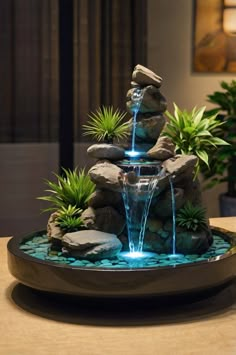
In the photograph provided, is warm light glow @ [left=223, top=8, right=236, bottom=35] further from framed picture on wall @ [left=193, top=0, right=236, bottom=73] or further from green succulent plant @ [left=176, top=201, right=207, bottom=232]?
green succulent plant @ [left=176, top=201, right=207, bottom=232]

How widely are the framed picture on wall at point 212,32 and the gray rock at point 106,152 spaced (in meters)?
3.45

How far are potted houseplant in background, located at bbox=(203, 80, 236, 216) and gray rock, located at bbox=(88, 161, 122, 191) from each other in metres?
3.03

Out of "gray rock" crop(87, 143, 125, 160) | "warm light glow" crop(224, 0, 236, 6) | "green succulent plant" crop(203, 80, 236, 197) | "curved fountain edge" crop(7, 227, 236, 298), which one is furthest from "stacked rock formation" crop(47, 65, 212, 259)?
"warm light glow" crop(224, 0, 236, 6)

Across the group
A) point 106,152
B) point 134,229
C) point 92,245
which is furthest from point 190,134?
point 92,245

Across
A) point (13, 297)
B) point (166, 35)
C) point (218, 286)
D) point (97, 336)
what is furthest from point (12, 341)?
point (166, 35)

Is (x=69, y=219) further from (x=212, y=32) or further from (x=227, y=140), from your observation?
(x=212, y=32)

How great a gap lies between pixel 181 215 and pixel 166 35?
3483 mm

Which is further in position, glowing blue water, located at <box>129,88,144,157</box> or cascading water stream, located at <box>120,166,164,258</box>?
glowing blue water, located at <box>129,88,144,157</box>

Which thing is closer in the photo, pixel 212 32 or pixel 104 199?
pixel 104 199

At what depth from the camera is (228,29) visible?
5.44m

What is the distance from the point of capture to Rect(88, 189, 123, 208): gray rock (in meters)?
2.07

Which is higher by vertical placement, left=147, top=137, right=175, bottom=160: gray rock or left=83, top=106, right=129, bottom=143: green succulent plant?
left=83, top=106, right=129, bottom=143: green succulent plant

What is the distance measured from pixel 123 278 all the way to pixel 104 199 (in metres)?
0.36

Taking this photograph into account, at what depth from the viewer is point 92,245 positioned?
1.95m
